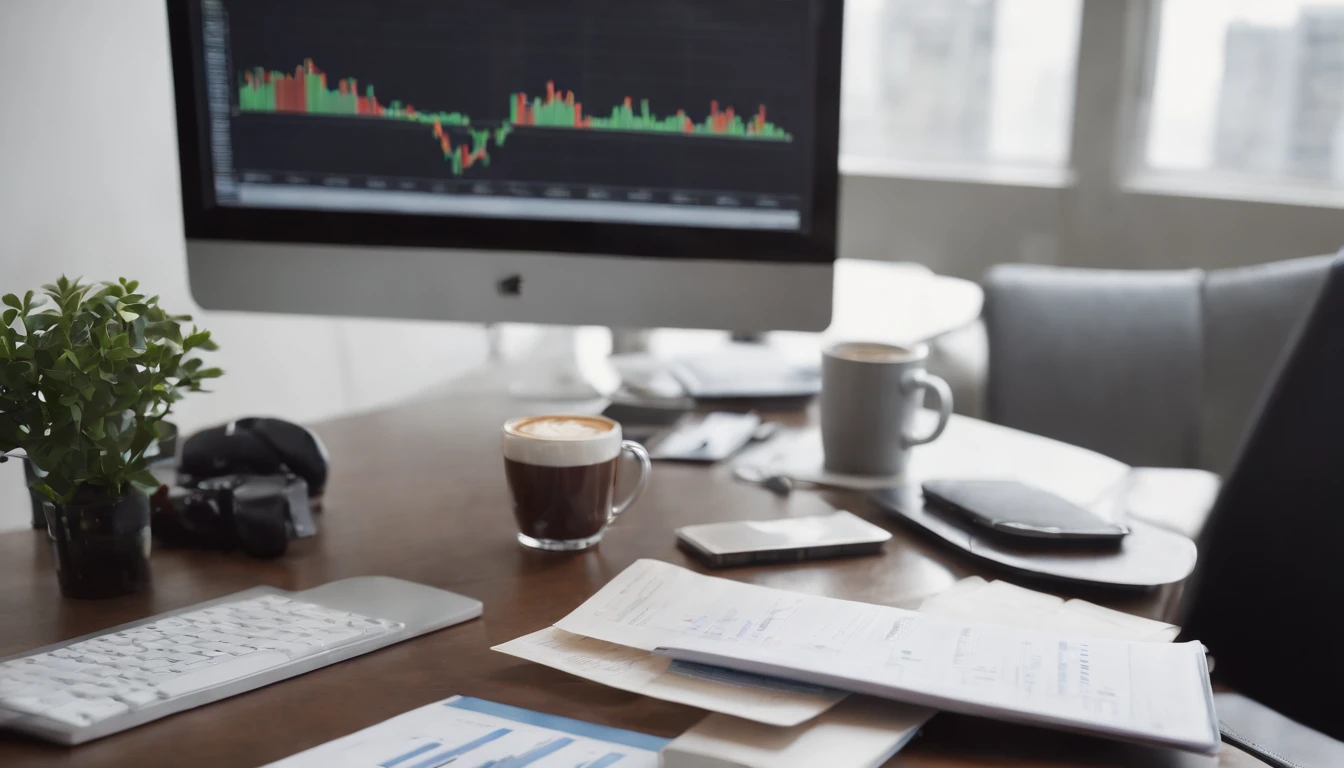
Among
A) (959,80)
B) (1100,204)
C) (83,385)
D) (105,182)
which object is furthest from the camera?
(959,80)

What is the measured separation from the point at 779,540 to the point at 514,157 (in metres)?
0.46

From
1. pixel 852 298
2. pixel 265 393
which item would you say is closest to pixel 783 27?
pixel 265 393

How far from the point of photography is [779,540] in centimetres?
84

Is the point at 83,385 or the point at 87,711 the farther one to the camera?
the point at 83,385

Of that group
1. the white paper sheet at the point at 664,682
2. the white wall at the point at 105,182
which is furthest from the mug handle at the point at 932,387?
the white wall at the point at 105,182

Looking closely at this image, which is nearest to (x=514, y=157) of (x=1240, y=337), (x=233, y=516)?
(x=233, y=516)

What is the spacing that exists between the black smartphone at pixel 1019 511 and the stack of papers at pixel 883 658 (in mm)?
103

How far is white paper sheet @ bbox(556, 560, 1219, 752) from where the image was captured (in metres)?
0.56

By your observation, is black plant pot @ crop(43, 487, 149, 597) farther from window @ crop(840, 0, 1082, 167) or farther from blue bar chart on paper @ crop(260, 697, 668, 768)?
window @ crop(840, 0, 1082, 167)

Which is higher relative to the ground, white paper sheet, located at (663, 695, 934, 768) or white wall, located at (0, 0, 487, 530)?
white wall, located at (0, 0, 487, 530)

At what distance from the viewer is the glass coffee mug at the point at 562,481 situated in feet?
→ 2.71

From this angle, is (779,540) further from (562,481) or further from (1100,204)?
(1100,204)

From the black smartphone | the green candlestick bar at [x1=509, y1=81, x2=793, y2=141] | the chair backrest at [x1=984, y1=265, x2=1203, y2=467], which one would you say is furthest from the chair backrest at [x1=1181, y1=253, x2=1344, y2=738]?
the chair backrest at [x1=984, y1=265, x2=1203, y2=467]

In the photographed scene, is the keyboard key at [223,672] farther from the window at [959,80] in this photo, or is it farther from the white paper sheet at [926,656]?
the window at [959,80]
